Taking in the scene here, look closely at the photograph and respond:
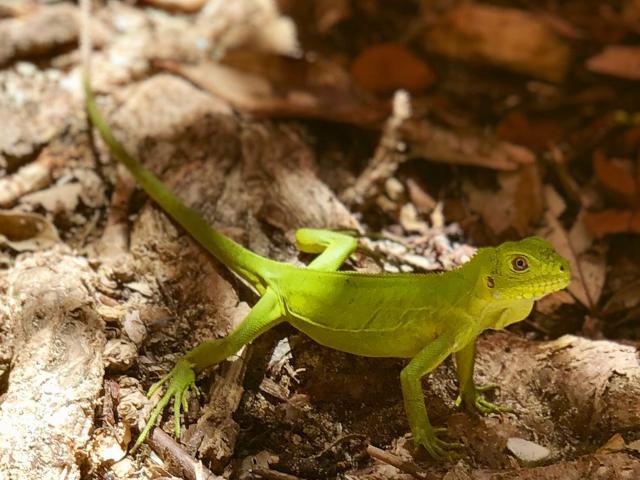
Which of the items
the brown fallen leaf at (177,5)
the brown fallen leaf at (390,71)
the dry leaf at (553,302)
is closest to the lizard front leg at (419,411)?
the dry leaf at (553,302)

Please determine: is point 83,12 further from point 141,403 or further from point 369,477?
point 369,477

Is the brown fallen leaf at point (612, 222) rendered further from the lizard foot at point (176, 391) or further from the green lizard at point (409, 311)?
the lizard foot at point (176, 391)

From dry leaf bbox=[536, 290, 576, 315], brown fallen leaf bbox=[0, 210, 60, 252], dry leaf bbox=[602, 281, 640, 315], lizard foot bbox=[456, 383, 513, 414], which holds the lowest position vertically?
dry leaf bbox=[602, 281, 640, 315]

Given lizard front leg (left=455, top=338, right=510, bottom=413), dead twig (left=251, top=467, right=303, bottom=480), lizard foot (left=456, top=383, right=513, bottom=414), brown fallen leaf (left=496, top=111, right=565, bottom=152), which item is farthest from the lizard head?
brown fallen leaf (left=496, top=111, right=565, bottom=152)

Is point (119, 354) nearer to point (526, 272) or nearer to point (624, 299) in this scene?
point (526, 272)

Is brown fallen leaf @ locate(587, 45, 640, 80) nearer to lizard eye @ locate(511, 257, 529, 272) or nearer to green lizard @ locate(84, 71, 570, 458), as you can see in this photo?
green lizard @ locate(84, 71, 570, 458)

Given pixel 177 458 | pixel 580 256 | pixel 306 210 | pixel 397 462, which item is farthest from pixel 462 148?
pixel 177 458
